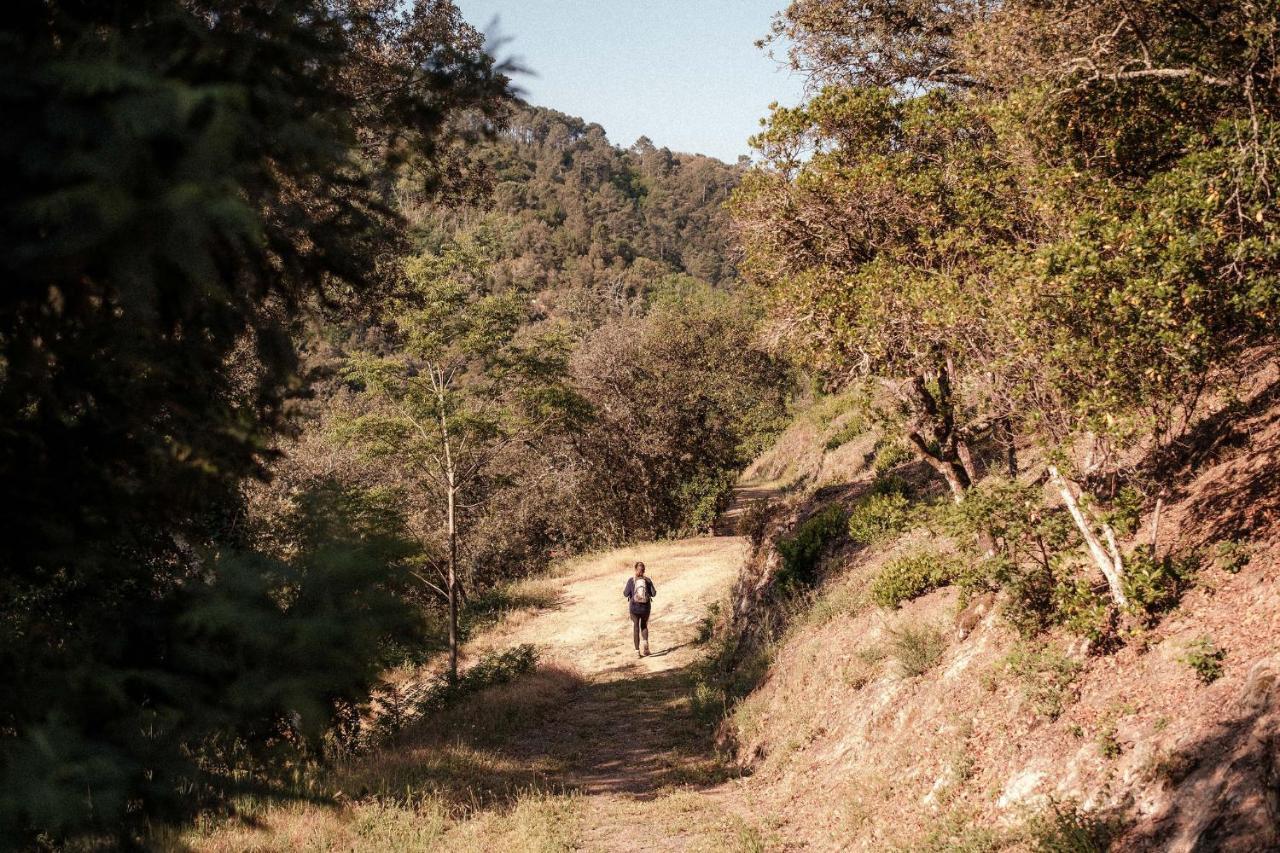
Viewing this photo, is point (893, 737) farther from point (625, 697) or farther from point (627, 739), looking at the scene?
point (625, 697)

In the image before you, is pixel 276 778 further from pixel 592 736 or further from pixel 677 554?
pixel 677 554

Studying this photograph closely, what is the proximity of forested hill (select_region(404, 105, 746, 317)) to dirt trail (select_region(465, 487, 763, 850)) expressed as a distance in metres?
39.1

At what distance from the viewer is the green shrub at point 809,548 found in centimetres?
1345

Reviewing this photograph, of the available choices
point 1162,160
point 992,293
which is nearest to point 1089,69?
point 1162,160

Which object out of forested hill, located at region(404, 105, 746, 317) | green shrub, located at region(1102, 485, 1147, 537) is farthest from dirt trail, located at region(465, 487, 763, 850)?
forested hill, located at region(404, 105, 746, 317)

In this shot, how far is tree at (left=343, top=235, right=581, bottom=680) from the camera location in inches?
561

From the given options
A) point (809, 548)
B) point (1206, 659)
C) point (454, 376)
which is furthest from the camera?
point (454, 376)

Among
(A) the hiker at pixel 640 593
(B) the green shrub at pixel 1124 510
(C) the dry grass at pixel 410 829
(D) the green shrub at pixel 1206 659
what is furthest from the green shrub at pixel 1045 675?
(A) the hiker at pixel 640 593

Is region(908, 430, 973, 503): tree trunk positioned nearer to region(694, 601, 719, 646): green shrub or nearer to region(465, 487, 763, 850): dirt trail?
region(465, 487, 763, 850): dirt trail

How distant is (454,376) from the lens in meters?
15.5

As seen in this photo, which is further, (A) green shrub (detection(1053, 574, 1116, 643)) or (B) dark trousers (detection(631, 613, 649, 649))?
(B) dark trousers (detection(631, 613, 649, 649))

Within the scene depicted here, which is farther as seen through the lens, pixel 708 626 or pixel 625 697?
pixel 708 626

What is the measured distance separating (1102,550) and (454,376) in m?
11.9

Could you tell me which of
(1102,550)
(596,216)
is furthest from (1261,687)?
(596,216)
